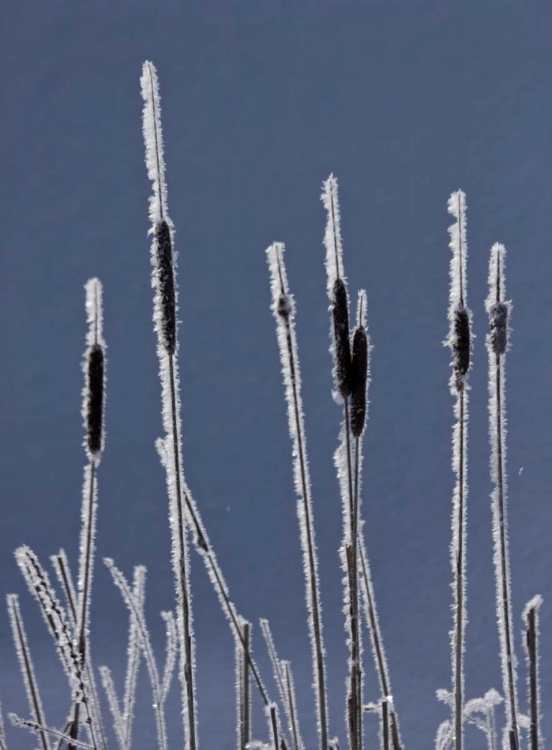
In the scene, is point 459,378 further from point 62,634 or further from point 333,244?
point 62,634

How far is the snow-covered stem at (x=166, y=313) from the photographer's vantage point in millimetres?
340

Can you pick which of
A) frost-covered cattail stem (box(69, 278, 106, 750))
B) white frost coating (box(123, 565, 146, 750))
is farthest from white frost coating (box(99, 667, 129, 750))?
frost-covered cattail stem (box(69, 278, 106, 750))

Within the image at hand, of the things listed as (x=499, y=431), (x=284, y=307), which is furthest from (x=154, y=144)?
(x=499, y=431)

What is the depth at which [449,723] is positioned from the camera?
0.69 m

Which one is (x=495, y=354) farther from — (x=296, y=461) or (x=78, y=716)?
(x=78, y=716)

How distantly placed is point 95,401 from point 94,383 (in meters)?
0.01

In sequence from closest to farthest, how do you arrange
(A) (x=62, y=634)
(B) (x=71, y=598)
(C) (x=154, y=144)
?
(C) (x=154, y=144) → (A) (x=62, y=634) → (B) (x=71, y=598)

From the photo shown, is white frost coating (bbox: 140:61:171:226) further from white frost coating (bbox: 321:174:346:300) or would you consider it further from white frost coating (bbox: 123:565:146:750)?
white frost coating (bbox: 123:565:146:750)

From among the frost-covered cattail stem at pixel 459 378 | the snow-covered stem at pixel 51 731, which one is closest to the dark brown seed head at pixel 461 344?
the frost-covered cattail stem at pixel 459 378

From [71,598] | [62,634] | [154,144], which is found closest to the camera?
[154,144]

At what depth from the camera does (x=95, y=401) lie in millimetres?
413

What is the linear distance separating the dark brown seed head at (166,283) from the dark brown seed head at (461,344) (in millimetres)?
148

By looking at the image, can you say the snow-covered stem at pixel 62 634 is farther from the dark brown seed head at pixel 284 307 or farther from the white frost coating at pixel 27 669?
the dark brown seed head at pixel 284 307

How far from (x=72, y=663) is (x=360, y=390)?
0.20 meters
